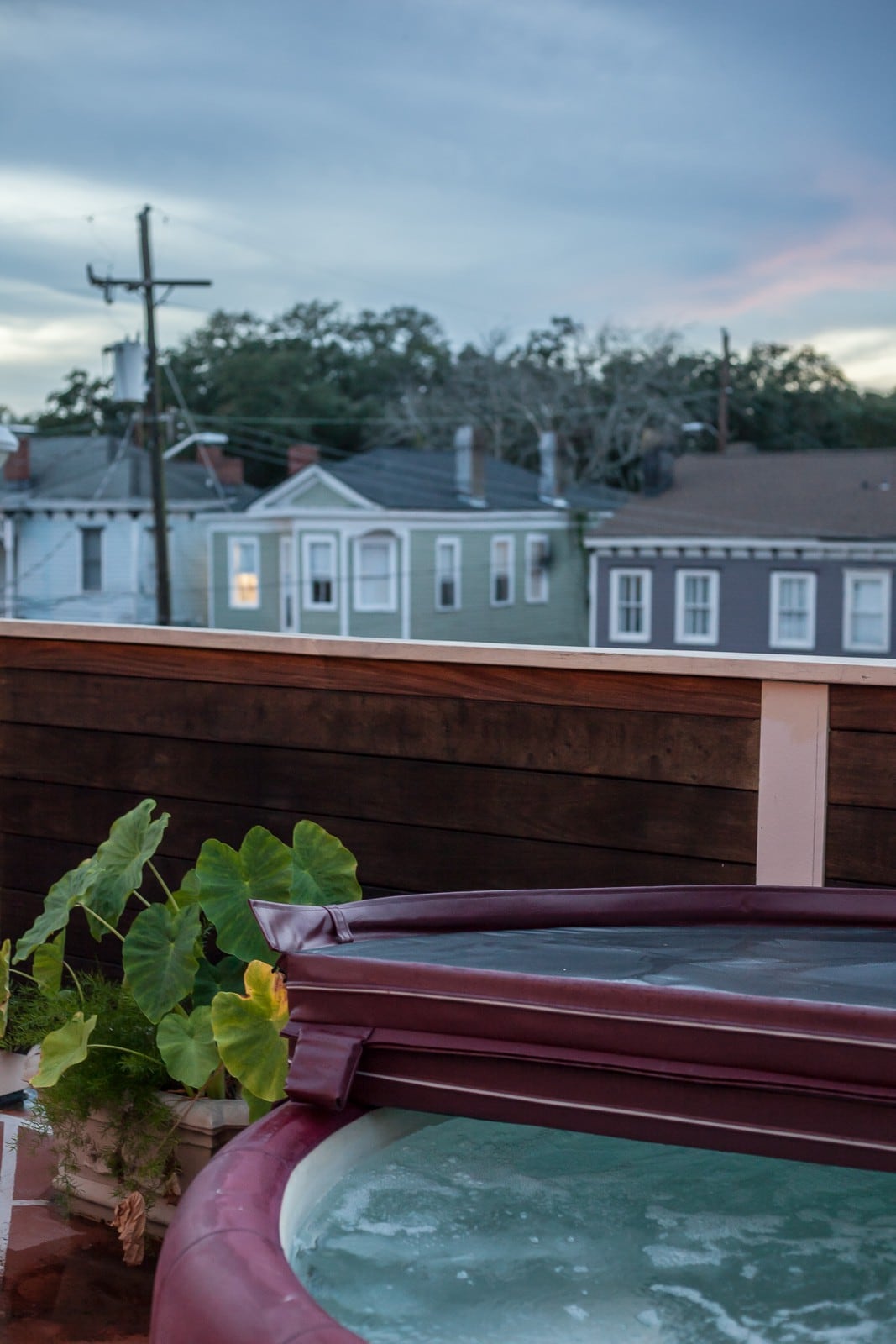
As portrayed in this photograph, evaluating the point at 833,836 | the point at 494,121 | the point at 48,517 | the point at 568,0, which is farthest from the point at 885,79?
the point at 833,836

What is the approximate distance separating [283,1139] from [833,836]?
1258 mm

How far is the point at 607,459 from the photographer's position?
3500 cm

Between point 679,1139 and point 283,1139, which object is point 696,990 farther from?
point 283,1139

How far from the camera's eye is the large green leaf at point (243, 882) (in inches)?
79.5

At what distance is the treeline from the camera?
3441 centimetres

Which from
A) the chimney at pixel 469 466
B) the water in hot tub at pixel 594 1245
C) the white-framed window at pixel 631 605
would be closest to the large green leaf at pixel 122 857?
the water in hot tub at pixel 594 1245

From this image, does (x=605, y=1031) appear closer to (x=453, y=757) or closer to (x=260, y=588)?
(x=453, y=757)

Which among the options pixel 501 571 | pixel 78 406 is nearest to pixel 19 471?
pixel 501 571

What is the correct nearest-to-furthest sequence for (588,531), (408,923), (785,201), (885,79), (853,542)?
(408,923) < (853,542) < (588,531) < (885,79) < (785,201)

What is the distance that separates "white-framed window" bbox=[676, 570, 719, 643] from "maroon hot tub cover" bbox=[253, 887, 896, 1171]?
20.9 metres

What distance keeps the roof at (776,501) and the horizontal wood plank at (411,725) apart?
19487 mm

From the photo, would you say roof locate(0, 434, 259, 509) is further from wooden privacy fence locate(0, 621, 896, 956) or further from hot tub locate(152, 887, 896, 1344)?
hot tub locate(152, 887, 896, 1344)

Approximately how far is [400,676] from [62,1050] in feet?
3.20

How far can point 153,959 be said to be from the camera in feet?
6.63
